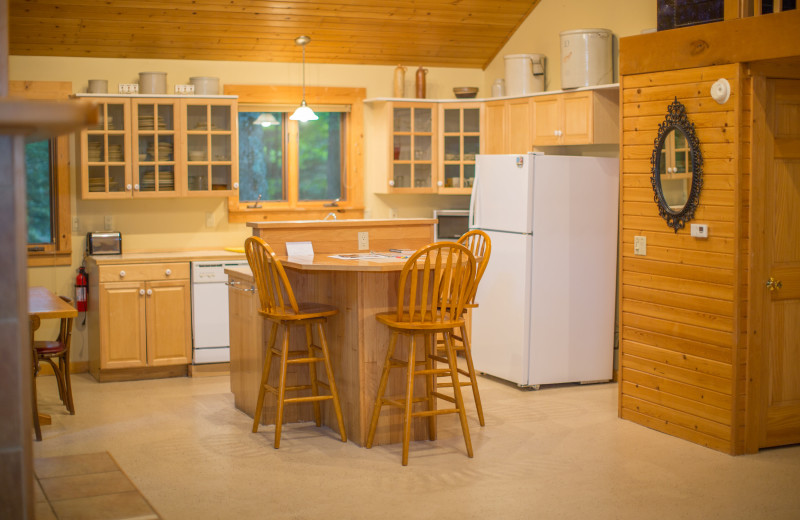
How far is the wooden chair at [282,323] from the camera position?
450cm

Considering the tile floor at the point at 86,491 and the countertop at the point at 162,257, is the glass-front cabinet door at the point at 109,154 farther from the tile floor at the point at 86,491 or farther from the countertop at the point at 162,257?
the tile floor at the point at 86,491

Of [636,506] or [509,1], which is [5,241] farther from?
[509,1]

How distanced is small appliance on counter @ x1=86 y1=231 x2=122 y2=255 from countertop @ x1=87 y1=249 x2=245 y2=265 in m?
0.07

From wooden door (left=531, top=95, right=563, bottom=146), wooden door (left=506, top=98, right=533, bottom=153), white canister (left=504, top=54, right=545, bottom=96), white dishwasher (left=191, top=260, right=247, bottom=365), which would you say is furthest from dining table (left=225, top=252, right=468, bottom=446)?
white canister (left=504, top=54, right=545, bottom=96)

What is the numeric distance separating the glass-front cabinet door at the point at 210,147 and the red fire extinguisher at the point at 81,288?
966 mm

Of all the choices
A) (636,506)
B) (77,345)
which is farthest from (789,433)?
(77,345)

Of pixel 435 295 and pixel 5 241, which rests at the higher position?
pixel 5 241

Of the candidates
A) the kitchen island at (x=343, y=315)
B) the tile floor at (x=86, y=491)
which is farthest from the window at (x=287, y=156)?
the tile floor at (x=86, y=491)

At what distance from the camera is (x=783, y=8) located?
4.40 m

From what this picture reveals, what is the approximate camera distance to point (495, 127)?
22.9ft

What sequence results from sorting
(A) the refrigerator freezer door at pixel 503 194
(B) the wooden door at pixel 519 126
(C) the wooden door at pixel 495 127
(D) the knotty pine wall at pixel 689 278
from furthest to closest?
(C) the wooden door at pixel 495 127 → (B) the wooden door at pixel 519 126 → (A) the refrigerator freezer door at pixel 503 194 → (D) the knotty pine wall at pixel 689 278

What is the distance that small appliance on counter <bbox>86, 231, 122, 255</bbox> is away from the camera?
6465mm

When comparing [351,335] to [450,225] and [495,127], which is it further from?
[495,127]

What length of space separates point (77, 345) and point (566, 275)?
3.63 m
